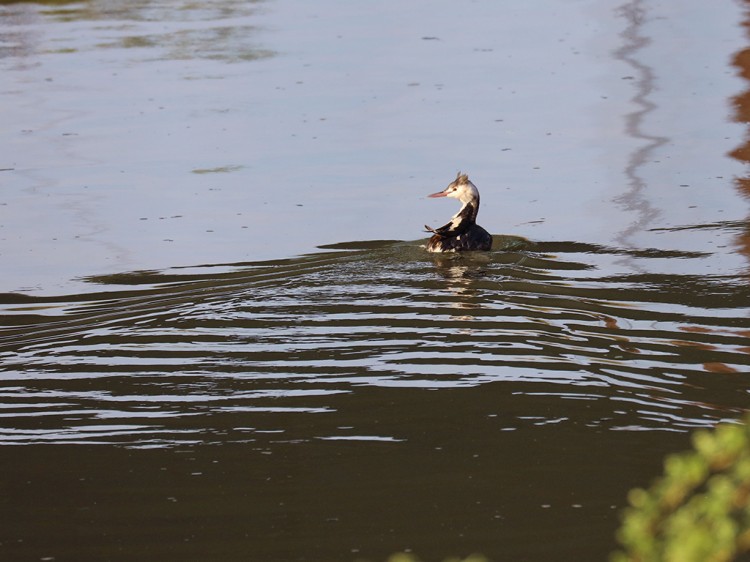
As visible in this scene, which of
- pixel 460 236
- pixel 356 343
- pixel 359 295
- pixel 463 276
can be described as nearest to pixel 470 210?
pixel 460 236

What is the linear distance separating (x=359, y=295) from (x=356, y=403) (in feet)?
6.68

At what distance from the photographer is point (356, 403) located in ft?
21.9

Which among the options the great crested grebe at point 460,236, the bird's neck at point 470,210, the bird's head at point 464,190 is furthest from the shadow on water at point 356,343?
the bird's head at point 464,190

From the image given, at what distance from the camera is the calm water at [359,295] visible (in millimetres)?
5605

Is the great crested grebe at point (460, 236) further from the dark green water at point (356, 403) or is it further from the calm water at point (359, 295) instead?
the dark green water at point (356, 403)

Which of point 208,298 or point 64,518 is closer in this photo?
point 64,518

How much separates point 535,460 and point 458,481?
396 millimetres

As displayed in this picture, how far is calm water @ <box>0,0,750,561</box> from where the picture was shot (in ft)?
18.4

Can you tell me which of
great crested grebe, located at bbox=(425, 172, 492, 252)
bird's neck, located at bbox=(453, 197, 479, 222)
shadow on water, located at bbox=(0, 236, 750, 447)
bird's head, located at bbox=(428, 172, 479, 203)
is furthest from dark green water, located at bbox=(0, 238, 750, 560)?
bird's head, located at bbox=(428, 172, 479, 203)

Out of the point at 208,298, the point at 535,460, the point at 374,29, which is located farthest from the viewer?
the point at 374,29

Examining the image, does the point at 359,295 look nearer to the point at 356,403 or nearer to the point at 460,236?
the point at 460,236

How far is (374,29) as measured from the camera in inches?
769

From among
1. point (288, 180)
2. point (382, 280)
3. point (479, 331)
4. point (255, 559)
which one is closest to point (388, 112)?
point (288, 180)

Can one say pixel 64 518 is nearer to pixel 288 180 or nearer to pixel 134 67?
pixel 288 180
